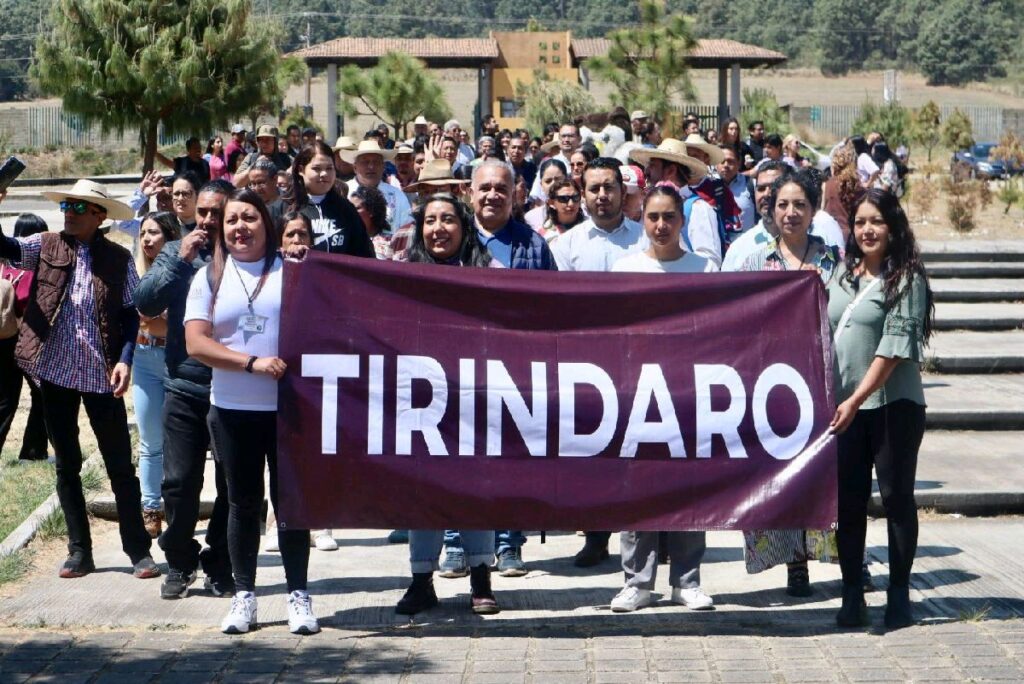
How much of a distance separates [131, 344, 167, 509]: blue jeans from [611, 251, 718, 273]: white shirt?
2.45m

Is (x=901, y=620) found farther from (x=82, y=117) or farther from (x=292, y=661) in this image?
→ (x=82, y=117)

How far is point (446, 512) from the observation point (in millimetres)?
6359

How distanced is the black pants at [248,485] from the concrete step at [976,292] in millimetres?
11266

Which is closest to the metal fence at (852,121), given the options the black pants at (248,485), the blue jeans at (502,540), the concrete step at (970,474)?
the concrete step at (970,474)

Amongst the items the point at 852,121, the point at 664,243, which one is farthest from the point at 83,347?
the point at 852,121

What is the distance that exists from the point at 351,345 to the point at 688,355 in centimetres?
147

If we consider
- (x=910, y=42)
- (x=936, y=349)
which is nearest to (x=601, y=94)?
(x=910, y=42)

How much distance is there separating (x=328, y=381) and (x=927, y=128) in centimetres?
4864

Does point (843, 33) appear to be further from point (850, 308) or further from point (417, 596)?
point (417, 596)

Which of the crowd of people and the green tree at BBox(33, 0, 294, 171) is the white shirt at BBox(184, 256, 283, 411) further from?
the green tree at BBox(33, 0, 294, 171)

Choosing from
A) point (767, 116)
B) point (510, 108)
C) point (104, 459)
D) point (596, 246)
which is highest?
point (510, 108)

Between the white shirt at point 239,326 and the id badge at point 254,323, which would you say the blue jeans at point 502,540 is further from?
the id badge at point 254,323

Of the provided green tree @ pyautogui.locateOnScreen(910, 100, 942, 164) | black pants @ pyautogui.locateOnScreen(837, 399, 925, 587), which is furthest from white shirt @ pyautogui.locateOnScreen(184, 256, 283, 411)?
green tree @ pyautogui.locateOnScreen(910, 100, 942, 164)

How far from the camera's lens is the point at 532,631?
638 centimetres
